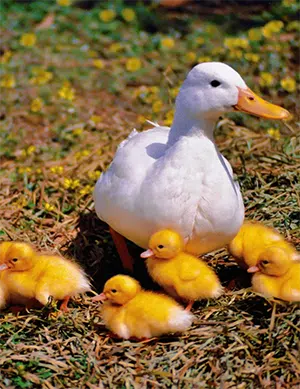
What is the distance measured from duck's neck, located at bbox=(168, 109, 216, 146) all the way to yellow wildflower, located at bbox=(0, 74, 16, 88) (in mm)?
3119

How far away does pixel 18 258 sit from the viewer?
12.9 feet

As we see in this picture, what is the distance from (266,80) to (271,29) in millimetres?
878

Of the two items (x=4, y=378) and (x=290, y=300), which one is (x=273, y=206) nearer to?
(x=290, y=300)

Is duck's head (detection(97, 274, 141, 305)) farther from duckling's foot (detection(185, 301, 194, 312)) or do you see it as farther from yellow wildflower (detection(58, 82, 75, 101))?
yellow wildflower (detection(58, 82, 75, 101))

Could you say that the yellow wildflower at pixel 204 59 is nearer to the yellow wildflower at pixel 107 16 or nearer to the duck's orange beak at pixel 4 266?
the yellow wildflower at pixel 107 16

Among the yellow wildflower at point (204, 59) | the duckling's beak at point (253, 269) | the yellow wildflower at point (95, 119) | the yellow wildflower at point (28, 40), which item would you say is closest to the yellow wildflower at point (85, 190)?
the yellow wildflower at point (95, 119)

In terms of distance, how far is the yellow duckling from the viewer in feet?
12.2

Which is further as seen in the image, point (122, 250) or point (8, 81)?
point (8, 81)

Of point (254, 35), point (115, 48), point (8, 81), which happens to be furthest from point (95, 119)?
point (254, 35)

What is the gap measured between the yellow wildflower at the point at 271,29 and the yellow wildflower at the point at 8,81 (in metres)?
2.31

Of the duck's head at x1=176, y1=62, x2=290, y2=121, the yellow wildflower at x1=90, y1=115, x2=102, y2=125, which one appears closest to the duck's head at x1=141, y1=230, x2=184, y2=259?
the duck's head at x1=176, y1=62, x2=290, y2=121

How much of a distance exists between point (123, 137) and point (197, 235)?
7.06ft

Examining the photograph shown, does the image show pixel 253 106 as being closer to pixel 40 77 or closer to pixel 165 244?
pixel 165 244

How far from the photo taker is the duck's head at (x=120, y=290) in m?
3.72
